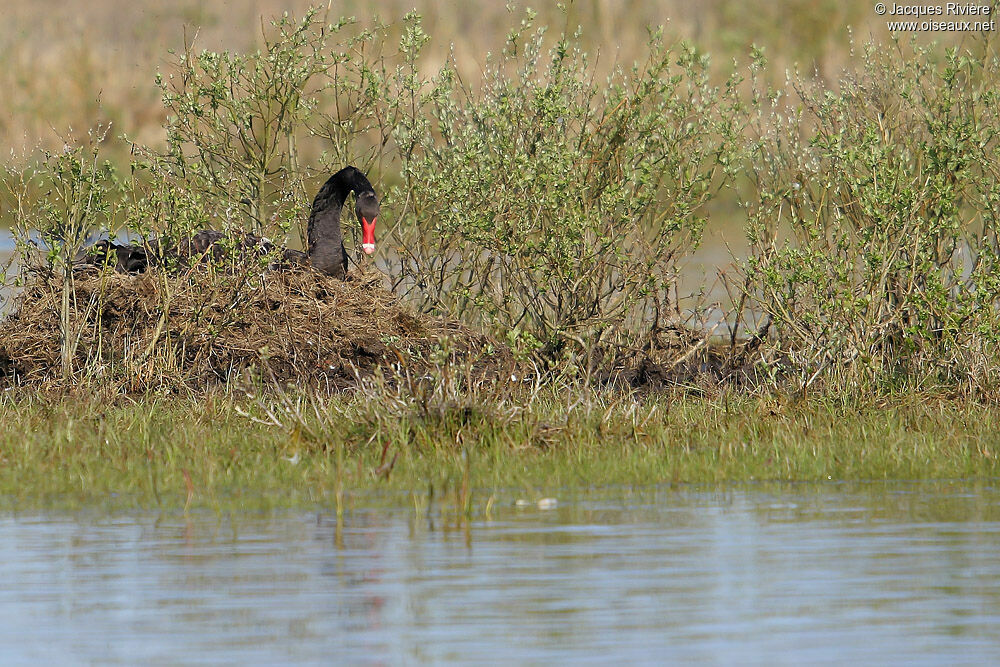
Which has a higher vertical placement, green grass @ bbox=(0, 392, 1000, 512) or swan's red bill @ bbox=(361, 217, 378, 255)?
swan's red bill @ bbox=(361, 217, 378, 255)

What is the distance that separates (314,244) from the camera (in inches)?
655

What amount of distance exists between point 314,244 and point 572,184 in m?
2.97

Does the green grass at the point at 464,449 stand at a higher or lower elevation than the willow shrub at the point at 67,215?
lower

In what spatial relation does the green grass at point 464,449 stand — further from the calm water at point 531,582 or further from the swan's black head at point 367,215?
the swan's black head at point 367,215

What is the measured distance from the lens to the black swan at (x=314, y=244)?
1498 cm

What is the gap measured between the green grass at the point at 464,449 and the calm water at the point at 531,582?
0.45 m

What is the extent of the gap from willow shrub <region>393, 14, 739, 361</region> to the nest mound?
2.73 feet

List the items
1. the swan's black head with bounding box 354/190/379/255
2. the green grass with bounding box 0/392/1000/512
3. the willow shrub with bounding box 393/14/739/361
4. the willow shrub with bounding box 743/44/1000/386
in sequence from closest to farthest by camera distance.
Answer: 1. the green grass with bounding box 0/392/1000/512
2. the willow shrub with bounding box 743/44/1000/386
3. the willow shrub with bounding box 393/14/739/361
4. the swan's black head with bounding box 354/190/379/255

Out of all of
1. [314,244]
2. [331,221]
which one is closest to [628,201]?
[331,221]

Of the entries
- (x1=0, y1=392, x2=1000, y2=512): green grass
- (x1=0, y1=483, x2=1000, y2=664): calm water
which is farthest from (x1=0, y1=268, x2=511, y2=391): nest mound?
(x1=0, y1=483, x2=1000, y2=664): calm water

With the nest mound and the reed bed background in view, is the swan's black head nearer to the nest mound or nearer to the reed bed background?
the reed bed background

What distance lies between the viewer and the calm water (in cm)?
663

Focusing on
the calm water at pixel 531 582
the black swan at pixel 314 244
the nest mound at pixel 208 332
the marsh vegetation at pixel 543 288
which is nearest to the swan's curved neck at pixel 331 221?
the black swan at pixel 314 244

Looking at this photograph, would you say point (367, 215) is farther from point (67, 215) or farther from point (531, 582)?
point (531, 582)
